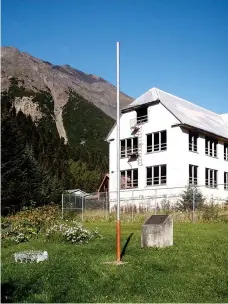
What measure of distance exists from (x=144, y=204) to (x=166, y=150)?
558 cm

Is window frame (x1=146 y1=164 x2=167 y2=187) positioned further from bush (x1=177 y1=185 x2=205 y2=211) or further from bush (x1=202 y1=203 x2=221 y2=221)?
bush (x1=202 y1=203 x2=221 y2=221)

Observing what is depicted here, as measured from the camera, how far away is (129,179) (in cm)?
4512

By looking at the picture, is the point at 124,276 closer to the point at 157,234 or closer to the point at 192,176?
the point at 157,234

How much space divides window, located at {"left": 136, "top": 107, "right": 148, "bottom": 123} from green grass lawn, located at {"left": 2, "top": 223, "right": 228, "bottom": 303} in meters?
29.1

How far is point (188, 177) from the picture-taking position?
41062mm

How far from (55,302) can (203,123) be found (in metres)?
37.4

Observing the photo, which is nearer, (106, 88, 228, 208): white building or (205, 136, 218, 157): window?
(106, 88, 228, 208): white building

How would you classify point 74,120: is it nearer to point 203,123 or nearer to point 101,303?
point 203,123

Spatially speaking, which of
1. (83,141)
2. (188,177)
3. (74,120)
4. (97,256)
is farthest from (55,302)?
(74,120)

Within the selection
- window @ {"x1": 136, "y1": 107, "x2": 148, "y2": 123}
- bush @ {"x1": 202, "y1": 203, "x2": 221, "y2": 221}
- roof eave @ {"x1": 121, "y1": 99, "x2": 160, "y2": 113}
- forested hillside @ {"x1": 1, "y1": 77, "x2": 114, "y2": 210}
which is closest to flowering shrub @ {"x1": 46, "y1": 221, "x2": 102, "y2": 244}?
bush @ {"x1": 202, "y1": 203, "x2": 221, "y2": 221}

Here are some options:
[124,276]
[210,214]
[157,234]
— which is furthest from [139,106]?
[124,276]

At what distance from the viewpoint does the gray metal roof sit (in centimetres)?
4262

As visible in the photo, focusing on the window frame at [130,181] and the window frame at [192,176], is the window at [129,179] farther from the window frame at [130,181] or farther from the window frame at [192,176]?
the window frame at [192,176]

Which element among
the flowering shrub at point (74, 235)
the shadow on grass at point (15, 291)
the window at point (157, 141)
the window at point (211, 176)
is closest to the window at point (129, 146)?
the window at point (157, 141)
